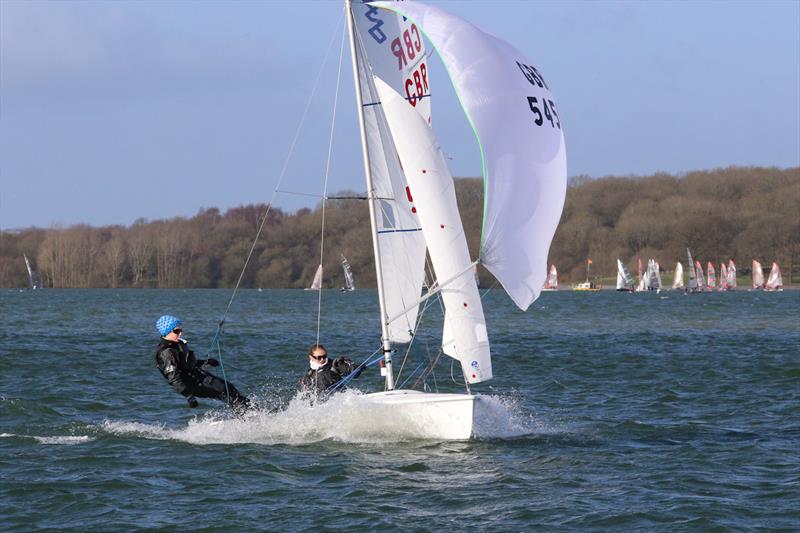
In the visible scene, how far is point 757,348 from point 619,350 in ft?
11.9

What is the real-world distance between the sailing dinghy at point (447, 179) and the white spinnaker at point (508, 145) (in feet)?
0.04

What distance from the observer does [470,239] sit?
455ft

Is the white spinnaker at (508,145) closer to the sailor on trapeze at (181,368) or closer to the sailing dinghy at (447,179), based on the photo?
the sailing dinghy at (447,179)

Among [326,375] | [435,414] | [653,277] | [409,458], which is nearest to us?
[409,458]

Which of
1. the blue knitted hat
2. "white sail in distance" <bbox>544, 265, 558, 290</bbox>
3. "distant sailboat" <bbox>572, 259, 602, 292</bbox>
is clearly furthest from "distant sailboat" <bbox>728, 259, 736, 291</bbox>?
the blue knitted hat

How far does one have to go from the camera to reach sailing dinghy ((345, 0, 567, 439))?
13227 millimetres

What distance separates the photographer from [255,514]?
10.9 meters

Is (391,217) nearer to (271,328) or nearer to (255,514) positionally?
(255,514)

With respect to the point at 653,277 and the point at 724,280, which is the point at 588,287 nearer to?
the point at 724,280

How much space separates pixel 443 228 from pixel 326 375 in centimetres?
238

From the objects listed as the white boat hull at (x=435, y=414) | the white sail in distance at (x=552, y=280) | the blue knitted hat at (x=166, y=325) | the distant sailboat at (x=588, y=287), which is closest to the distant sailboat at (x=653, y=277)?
the white sail in distance at (x=552, y=280)

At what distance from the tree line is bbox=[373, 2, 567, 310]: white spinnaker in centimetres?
11703

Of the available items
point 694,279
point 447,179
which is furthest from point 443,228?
point 694,279

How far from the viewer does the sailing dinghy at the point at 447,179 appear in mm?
13227
